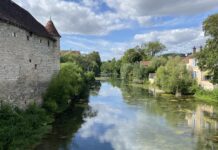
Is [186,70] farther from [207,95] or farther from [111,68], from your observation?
[111,68]

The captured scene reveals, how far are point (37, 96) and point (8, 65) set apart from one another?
5.11m

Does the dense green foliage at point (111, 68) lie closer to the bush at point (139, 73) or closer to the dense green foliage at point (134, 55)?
the dense green foliage at point (134, 55)

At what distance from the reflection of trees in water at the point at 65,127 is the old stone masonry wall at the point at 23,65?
242 centimetres

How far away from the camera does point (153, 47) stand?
264ft

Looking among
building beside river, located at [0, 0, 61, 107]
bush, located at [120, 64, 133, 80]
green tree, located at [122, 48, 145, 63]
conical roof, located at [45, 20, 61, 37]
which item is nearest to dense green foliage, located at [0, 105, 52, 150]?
building beside river, located at [0, 0, 61, 107]

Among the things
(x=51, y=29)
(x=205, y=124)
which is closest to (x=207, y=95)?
(x=205, y=124)

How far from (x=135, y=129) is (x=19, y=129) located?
7.12 m

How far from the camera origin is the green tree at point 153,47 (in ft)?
260

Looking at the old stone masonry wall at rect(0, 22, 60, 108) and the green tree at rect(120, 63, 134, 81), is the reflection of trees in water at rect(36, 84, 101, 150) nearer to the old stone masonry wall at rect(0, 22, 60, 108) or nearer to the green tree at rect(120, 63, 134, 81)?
the old stone masonry wall at rect(0, 22, 60, 108)

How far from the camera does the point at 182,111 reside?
76.9 ft

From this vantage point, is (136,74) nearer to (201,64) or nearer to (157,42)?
(157,42)

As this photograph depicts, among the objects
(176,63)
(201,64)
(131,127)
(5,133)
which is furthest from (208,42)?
(5,133)

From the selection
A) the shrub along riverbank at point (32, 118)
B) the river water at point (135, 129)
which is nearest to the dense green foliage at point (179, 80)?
the river water at point (135, 129)

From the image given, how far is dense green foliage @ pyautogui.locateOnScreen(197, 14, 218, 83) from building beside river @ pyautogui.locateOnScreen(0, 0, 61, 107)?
1428cm
